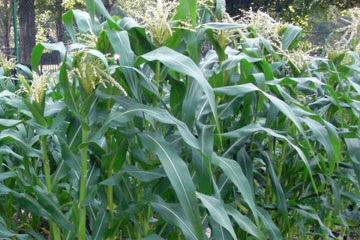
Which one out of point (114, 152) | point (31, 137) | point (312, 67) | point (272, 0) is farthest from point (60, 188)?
point (272, 0)

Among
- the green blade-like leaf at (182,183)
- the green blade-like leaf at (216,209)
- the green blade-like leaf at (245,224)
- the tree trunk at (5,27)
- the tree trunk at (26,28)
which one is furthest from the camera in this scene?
the tree trunk at (5,27)

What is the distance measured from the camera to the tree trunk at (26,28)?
902 cm

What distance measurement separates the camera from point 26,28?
914 cm

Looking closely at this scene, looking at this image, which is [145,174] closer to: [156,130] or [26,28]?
[156,130]

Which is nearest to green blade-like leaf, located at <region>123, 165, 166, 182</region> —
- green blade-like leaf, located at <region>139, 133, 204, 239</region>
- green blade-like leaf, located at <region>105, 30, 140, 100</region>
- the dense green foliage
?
the dense green foliage

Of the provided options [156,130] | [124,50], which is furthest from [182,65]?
[156,130]

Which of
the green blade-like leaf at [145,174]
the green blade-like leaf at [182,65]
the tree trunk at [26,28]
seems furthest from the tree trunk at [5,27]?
the green blade-like leaf at [182,65]

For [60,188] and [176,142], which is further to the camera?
[60,188]

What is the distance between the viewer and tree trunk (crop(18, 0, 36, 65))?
29.6ft

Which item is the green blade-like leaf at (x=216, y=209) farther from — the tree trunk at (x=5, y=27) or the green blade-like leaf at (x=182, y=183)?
the tree trunk at (x=5, y=27)

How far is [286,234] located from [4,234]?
1341 millimetres

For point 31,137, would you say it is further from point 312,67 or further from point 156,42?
point 312,67

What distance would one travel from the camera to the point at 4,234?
5.37ft

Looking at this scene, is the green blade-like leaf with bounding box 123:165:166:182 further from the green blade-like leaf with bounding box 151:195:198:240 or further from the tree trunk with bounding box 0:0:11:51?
the tree trunk with bounding box 0:0:11:51
